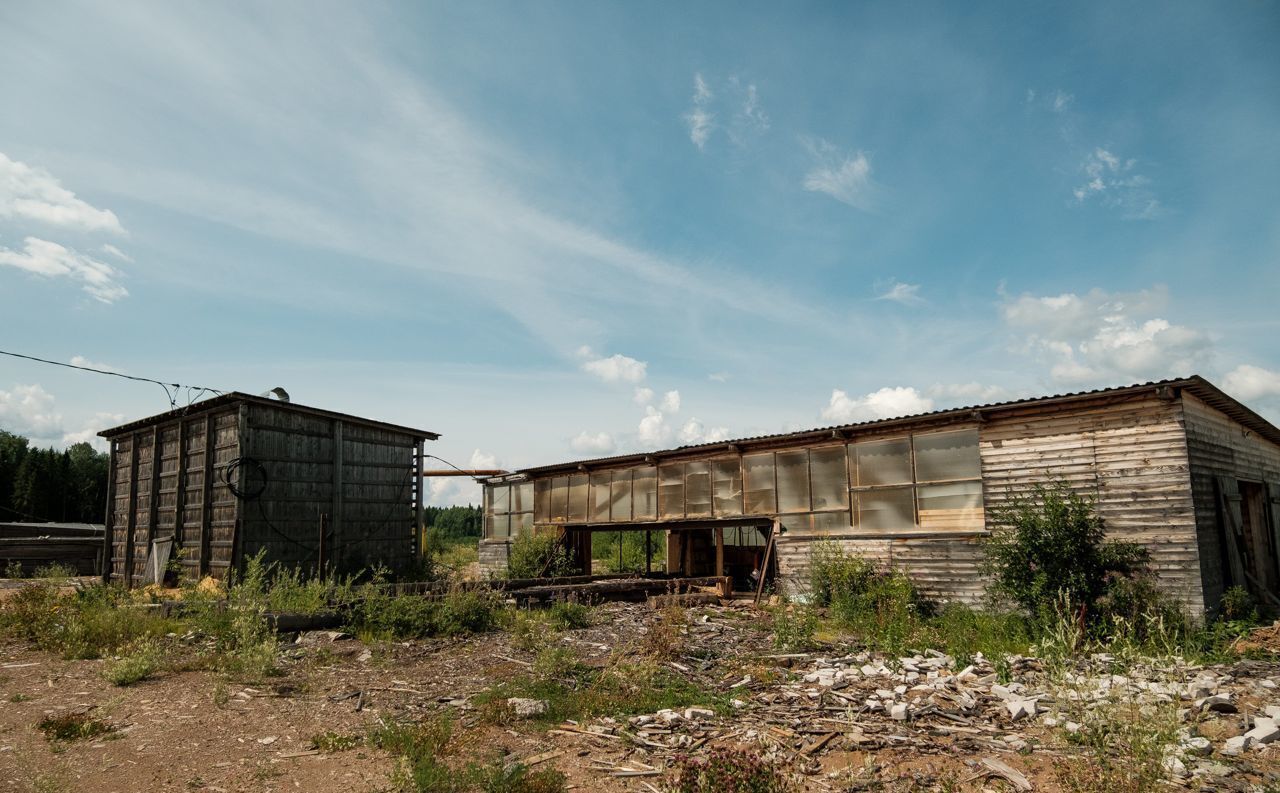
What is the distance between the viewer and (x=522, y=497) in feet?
89.3

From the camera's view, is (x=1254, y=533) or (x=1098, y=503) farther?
(x=1254, y=533)

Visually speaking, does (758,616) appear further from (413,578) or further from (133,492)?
(133,492)

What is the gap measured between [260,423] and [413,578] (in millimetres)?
5935

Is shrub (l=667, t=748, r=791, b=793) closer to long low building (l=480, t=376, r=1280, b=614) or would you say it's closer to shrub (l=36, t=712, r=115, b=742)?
shrub (l=36, t=712, r=115, b=742)

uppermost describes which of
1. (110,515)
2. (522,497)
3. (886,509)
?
(522,497)

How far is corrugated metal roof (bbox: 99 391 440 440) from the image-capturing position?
1805 centimetres

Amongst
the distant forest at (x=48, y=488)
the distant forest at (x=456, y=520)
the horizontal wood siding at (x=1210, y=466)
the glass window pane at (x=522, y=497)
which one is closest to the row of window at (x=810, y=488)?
the glass window pane at (x=522, y=497)

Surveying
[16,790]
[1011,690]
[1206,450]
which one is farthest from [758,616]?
[16,790]

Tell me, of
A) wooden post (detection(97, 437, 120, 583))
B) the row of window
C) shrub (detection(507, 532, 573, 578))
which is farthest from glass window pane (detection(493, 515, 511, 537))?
wooden post (detection(97, 437, 120, 583))

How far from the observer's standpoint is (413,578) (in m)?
20.5

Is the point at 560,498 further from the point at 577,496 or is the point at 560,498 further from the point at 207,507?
the point at 207,507

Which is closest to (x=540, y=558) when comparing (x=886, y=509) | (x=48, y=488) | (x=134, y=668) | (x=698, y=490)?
(x=698, y=490)

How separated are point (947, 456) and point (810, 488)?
12.1 ft

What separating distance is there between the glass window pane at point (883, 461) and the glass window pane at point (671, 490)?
591cm
